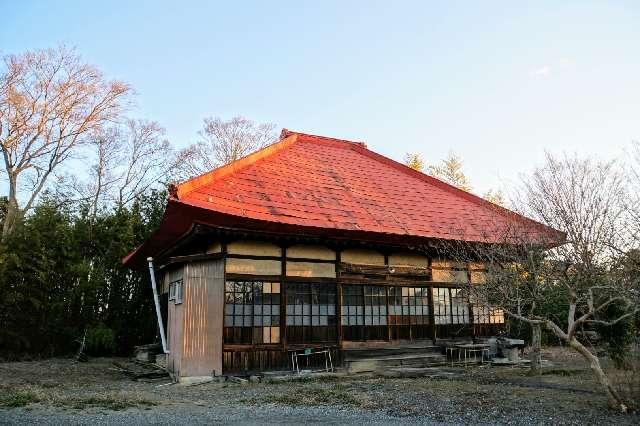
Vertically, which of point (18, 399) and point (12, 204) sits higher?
point (12, 204)

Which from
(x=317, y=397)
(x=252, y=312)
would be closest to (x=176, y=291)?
(x=252, y=312)

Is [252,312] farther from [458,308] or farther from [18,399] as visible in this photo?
[458,308]

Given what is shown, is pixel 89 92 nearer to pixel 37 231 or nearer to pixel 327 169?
pixel 37 231

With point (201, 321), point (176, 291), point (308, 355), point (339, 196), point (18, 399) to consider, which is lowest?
point (18, 399)

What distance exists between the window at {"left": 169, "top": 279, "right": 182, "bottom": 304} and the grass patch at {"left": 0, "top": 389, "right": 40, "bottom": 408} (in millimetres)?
3707

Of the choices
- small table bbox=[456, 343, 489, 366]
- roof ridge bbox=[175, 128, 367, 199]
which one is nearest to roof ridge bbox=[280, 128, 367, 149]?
roof ridge bbox=[175, 128, 367, 199]

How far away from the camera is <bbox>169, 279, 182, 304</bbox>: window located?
1114 cm

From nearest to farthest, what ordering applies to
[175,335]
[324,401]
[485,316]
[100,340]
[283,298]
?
1. [324,401]
2. [283,298]
3. [175,335]
4. [485,316]
5. [100,340]

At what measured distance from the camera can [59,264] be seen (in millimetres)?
15219

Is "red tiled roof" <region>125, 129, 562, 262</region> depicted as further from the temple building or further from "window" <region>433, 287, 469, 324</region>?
"window" <region>433, 287, 469, 324</region>

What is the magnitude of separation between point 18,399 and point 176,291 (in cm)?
462

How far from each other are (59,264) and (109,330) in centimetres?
245

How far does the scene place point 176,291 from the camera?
11609mm

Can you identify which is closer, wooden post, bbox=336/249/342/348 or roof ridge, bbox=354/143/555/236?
wooden post, bbox=336/249/342/348
